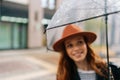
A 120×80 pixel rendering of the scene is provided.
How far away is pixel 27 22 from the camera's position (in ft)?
92.5

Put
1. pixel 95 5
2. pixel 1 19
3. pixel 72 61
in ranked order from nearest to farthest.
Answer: pixel 95 5, pixel 72 61, pixel 1 19

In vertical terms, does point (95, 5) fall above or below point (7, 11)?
below

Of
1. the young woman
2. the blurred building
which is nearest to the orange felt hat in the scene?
the young woman

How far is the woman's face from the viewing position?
254 centimetres

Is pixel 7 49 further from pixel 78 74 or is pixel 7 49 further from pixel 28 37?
pixel 78 74

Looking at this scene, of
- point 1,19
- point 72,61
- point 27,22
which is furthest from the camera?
point 27,22

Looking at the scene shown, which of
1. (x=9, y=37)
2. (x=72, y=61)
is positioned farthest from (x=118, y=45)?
(x=72, y=61)

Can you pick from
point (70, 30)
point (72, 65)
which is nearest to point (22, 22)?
point (72, 65)

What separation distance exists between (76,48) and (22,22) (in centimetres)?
2539

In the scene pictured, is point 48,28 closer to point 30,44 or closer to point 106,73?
point 106,73

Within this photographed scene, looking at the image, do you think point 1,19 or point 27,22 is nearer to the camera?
point 1,19

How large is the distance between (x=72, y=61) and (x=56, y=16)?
0.43 m

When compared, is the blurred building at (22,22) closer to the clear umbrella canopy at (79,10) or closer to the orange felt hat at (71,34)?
the orange felt hat at (71,34)

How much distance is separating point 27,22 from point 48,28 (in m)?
25.9
